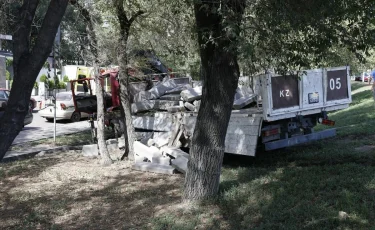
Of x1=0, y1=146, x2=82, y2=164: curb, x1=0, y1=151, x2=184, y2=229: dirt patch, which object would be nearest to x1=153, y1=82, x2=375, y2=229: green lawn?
x1=0, y1=151, x2=184, y2=229: dirt patch

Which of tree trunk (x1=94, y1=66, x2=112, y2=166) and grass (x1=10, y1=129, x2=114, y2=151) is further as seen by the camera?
grass (x1=10, y1=129, x2=114, y2=151)

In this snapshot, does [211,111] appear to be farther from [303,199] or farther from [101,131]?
[101,131]

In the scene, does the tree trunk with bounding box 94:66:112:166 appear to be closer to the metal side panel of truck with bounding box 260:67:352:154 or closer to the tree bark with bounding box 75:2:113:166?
the tree bark with bounding box 75:2:113:166

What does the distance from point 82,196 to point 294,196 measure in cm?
337

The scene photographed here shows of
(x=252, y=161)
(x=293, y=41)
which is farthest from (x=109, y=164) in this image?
(x=293, y=41)

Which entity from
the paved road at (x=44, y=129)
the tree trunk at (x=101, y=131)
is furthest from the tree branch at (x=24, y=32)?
the paved road at (x=44, y=129)

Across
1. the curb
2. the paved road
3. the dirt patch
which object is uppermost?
the paved road

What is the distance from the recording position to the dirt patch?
5.99m

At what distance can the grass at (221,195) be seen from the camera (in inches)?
214

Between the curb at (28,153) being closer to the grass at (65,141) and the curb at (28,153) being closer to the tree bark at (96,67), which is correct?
the grass at (65,141)

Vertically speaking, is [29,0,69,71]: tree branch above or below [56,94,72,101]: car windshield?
above

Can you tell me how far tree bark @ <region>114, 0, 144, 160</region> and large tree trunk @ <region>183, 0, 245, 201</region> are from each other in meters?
3.79

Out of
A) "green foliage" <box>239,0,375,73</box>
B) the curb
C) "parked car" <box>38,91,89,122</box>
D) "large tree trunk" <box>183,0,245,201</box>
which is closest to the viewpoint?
"green foliage" <box>239,0,375,73</box>

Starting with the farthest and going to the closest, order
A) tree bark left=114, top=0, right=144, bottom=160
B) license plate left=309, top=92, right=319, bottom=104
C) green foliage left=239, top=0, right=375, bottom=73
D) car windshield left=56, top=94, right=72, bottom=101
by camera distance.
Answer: car windshield left=56, top=94, right=72, bottom=101, tree bark left=114, top=0, right=144, bottom=160, license plate left=309, top=92, right=319, bottom=104, green foliage left=239, top=0, right=375, bottom=73
